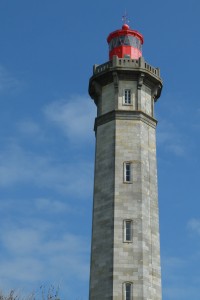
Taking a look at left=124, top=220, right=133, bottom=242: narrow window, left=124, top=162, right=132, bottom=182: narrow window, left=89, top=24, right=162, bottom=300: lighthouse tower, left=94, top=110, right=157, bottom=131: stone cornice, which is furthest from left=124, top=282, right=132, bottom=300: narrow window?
left=94, top=110, right=157, bottom=131: stone cornice

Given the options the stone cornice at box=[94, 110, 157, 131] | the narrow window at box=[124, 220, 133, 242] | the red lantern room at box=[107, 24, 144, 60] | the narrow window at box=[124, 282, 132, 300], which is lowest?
the narrow window at box=[124, 282, 132, 300]

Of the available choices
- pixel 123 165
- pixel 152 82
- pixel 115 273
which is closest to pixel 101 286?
pixel 115 273

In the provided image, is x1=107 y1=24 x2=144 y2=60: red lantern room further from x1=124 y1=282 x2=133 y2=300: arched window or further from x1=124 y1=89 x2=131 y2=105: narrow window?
x1=124 y1=282 x2=133 y2=300: arched window

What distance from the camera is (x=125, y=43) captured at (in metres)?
47.5

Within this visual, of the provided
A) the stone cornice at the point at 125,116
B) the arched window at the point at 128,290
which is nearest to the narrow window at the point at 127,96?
the stone cornice at the point at 125,116

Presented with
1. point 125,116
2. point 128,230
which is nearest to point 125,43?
point 125,116

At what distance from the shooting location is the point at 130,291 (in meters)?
38.5

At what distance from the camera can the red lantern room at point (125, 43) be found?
4722cm

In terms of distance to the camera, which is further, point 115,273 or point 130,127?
point 130,127

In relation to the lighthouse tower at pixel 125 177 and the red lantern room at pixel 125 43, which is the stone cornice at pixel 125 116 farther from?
the red lantern room at pixel 125 43

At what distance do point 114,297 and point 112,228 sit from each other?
434cm

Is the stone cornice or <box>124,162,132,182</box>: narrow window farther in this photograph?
the stone cornice

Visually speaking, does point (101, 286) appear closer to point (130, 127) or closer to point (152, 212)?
point (152, 212)

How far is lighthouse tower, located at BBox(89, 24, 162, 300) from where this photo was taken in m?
39.1
